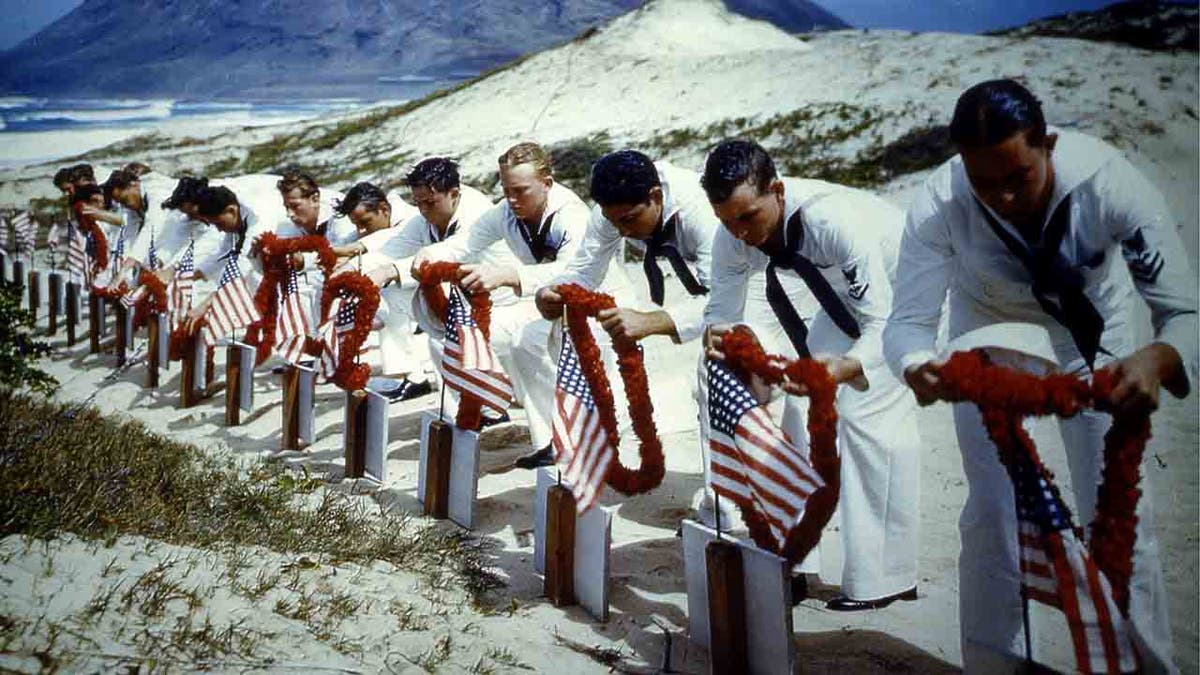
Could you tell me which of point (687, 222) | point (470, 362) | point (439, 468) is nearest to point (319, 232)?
point (470, 362)

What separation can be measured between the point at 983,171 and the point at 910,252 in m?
0.48

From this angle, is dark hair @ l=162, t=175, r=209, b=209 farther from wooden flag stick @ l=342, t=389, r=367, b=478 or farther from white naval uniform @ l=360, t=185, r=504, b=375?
wooden flag stick @ l=342, t=389, r=367, b=478

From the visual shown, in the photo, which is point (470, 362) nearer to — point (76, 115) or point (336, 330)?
point (336, 330)

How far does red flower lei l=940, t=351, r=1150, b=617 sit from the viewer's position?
2504 millimetres

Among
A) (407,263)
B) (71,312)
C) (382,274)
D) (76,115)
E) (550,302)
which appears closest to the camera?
(550,302)

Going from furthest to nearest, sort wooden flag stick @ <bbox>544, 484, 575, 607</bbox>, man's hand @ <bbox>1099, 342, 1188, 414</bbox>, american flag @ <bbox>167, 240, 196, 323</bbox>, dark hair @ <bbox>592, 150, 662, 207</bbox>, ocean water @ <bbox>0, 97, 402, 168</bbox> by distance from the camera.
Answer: ocean water @ <bbox>0, 97, 402, 168</bbox> < american flag @ <bbox>167, 240, 196, 323</bbox> < dark hair @ <bbox>592, 150, 662, 207</bbox> < wooden flag stick @ <bbox>544, 484, 575, 607</bbox> < man's hand @ <bbox>1099, 342, 1188, 414</bbox>

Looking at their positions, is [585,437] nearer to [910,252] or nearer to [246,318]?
[910,252]

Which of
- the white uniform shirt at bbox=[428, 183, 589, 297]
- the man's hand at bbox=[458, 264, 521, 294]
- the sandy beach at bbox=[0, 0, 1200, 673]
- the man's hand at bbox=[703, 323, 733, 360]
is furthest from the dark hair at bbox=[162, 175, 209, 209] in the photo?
the man's hand at bbox=[703, 323, 733, 360]

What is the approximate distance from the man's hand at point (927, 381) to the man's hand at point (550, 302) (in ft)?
6.34

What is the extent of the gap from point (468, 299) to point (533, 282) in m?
0.56

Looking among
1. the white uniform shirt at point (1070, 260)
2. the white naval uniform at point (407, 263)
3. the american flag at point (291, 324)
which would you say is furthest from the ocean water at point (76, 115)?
the white uniform shirt at point (1070, 260)

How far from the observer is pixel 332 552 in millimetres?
4387

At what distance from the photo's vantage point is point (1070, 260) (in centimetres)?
282

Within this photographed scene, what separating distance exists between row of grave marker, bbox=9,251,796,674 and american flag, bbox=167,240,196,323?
294 centimetres
